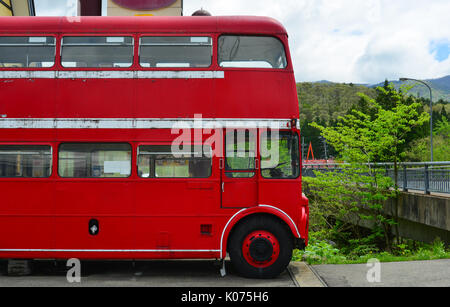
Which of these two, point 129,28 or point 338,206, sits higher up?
point 129,28

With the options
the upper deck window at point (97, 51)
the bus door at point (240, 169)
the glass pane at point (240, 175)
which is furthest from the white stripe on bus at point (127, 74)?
the glass pane at point (240, 175)

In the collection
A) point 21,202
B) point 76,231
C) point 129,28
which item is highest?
point 129,28

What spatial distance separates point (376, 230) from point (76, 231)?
37.5 feet

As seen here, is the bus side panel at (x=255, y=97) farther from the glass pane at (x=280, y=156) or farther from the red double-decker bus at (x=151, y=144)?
the glass pane at (x=280, y=156)

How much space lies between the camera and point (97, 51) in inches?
315

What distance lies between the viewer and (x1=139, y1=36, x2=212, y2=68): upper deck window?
7.99m

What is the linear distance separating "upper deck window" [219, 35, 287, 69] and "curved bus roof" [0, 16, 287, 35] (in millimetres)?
155

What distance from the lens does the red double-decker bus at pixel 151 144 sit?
25.7ft

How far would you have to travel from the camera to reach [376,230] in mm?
16188

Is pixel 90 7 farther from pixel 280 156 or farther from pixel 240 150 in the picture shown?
pixel 280 156
